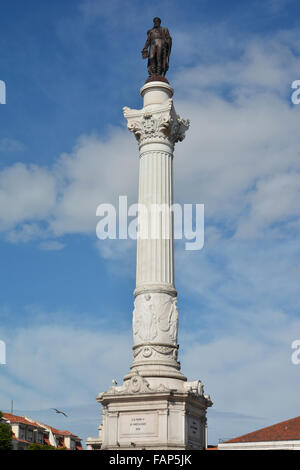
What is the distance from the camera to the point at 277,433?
48.7 metres

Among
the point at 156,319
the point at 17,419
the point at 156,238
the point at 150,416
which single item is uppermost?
the point at 156,238

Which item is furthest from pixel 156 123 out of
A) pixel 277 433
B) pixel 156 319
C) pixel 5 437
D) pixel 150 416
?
pixel 5 437

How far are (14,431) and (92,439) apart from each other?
199 ft

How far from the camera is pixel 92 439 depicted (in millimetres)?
35812

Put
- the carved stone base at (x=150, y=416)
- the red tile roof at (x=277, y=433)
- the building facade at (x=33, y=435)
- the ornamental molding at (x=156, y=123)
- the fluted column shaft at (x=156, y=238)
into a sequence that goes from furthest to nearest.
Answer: the building facade at (x=33, y=435)
the red tile roof at (x=277, y=433)
the ornamental molding at (x=156, y=123)
the fluted column shaft at (x=156, y=238)
the carved stone base at (x=150, y=416)

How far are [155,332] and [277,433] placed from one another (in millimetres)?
19778

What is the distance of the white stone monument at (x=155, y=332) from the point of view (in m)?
31.3

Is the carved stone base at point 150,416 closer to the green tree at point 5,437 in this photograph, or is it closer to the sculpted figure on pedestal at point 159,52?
the sculpted figure on pedestal at point 159,52

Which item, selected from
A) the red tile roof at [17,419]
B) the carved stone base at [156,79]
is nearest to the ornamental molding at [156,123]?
the carved stone base at [156,79]

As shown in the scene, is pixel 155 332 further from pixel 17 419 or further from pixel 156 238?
pixel 17 419

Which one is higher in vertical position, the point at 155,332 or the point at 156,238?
the point at 156,238

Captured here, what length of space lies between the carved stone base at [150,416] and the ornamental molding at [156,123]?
13.6m
